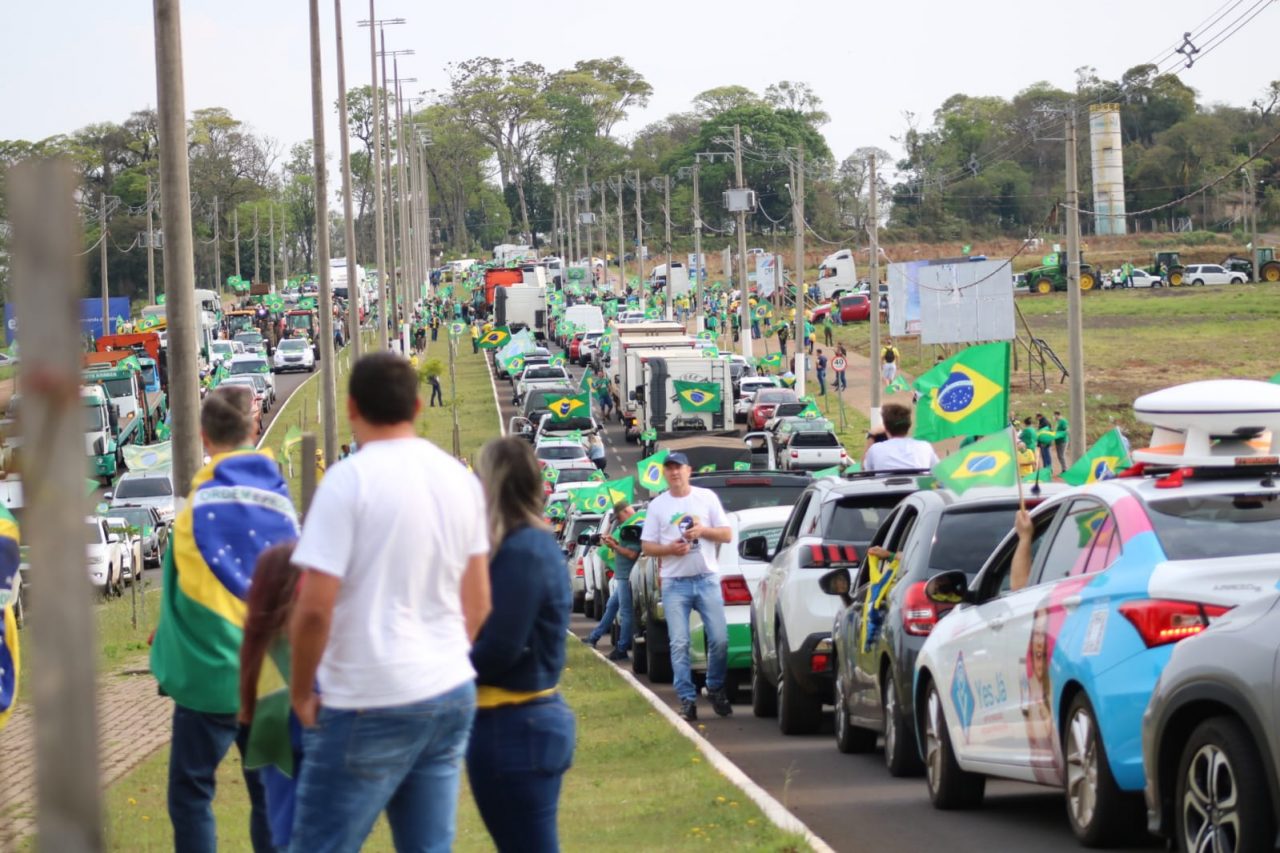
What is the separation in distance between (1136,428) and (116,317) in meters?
56.0

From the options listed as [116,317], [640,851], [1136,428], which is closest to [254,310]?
[116,317]

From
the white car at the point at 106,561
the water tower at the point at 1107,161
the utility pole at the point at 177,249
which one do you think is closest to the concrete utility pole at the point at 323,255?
the white car at the point at 106,561

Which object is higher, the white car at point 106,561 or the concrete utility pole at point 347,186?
the concrete utility pole at point 347,186

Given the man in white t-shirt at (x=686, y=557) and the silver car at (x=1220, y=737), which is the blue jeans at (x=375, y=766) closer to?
the silver car at (x=1220, y=737)

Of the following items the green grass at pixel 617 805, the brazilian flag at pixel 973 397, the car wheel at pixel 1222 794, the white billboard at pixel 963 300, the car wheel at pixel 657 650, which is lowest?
the car wheel at pixel 657 650

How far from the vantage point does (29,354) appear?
10.00ft

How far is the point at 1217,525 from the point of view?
320 inches

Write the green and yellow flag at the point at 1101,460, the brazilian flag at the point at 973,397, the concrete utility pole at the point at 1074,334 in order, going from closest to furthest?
the brazilian flag at the point at 973,397 → the green and yellow flag at the point at 1101,460 → the concrete utility pole at the point at 1074,334

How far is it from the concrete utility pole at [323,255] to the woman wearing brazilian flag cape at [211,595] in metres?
27.5

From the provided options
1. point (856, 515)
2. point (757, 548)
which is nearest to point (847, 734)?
point (856, 515)

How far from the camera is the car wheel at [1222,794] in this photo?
6.48m

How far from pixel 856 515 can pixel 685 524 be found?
119 centimetres

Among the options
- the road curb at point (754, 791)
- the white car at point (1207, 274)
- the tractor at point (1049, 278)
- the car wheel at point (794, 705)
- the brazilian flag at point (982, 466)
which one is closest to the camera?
the road curb at point (754, 791)

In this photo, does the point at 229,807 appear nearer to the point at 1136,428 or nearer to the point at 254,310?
the point at 1136,428
